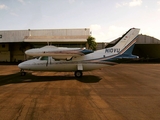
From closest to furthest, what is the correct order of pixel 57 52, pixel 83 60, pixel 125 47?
pixel 57 52, pixel 83 60, pixel 125 47

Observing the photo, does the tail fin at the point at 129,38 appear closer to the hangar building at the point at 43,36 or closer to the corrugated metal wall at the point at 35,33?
the hangar building at the point at 43,36

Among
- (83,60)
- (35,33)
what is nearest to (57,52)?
(83,60)

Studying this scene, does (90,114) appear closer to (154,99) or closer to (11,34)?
(154,99)

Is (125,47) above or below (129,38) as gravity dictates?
below

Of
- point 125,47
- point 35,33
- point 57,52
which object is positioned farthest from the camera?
point 35,33

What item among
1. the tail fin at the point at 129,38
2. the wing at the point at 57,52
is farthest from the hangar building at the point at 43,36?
the wing at the point at 57,52

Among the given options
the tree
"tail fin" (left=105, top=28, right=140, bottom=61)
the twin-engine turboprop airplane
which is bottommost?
the twin-engine turboprop airplane

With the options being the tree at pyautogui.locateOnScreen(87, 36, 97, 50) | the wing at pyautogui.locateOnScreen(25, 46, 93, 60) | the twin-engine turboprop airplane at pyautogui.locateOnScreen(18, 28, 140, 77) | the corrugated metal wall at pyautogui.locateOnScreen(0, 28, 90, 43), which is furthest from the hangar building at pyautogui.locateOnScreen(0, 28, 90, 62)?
the wing at pyautogui.locateOnScreen(25, 46, 93, 60)

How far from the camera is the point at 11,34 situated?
1644 inches

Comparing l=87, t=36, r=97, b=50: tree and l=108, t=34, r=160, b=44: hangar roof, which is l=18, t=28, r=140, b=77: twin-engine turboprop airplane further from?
l=108, t=34, r=160, b=44: hangar roof

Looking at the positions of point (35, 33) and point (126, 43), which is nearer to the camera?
point (126, 43)

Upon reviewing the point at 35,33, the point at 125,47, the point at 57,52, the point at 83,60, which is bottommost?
the point at 83,60

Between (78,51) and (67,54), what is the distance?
3.92 ft

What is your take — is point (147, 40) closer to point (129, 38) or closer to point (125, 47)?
point (129, 38)
